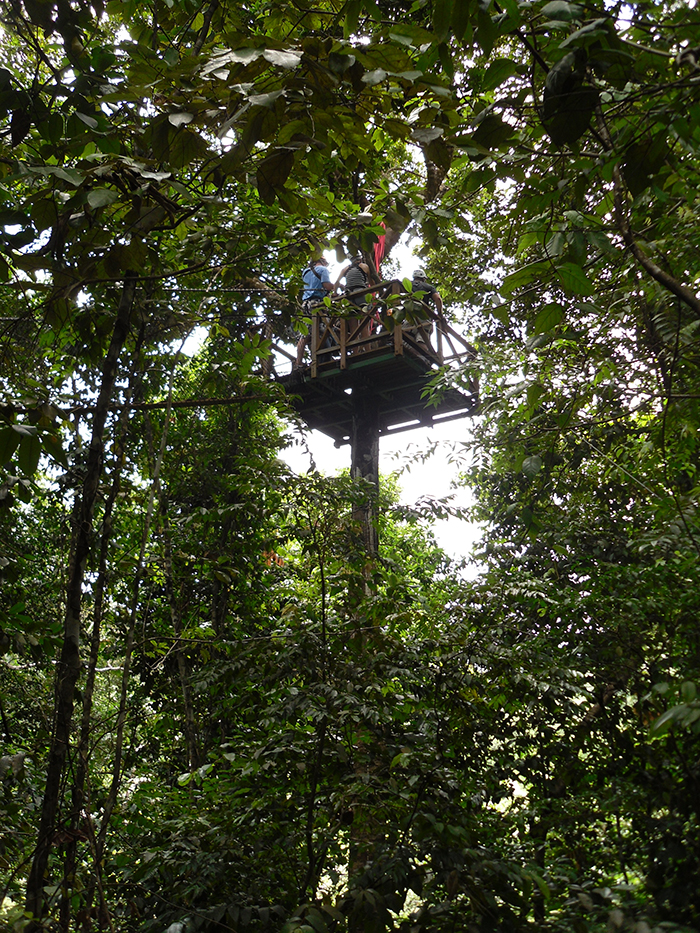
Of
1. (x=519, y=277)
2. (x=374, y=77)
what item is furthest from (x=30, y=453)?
(x=519, y=277)

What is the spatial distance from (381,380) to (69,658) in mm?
6616

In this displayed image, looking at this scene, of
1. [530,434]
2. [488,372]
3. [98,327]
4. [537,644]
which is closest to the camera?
[98,327]

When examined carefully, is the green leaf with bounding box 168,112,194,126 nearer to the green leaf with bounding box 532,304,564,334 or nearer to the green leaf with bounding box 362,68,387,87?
the green leaf with bounding box 362,68,387,87

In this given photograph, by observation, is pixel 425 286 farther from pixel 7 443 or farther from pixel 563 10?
A: pixel 7 443

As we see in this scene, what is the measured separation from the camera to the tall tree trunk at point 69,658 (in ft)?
5.57

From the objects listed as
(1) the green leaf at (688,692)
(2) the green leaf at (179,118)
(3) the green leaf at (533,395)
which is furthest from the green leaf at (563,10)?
(1) the green leaf at (688,692)

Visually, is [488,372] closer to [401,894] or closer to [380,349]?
[380,349]

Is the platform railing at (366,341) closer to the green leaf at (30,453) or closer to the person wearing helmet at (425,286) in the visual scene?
the person wearing helmet at (425,286)

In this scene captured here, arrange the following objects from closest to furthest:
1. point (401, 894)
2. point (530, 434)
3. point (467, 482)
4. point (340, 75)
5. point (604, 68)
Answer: point (604, 68), point (340, 75), point (401, 894), point (530, 434), point (467, 482)

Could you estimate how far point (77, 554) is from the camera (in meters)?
1.92

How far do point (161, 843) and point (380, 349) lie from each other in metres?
5.61

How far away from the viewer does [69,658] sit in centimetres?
187

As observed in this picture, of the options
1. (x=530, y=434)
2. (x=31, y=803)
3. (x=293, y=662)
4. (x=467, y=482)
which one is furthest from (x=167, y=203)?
(x=467, y=482)

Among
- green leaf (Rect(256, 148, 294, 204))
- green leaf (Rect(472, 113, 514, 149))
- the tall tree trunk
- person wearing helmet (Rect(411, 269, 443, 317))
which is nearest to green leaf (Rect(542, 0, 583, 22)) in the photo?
green leaf (Rect(472, 113, 514, 149))
